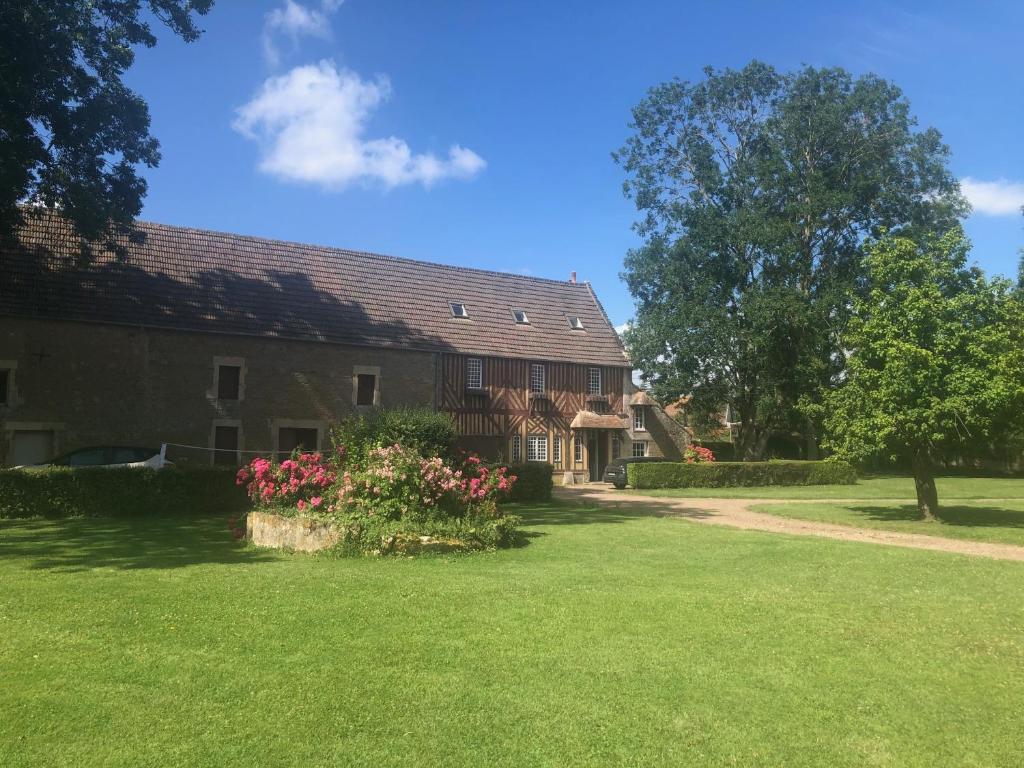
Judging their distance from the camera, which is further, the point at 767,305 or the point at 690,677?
the point at 767,305

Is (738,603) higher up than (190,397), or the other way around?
(190,397)

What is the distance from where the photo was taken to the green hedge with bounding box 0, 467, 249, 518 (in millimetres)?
16438

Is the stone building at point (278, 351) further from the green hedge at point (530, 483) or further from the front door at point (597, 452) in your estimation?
the green hedge at point (530, 483)

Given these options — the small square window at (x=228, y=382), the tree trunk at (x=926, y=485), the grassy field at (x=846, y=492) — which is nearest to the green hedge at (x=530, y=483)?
the grassy field at (x=846, y=492)

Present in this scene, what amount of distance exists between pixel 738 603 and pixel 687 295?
1244 inches

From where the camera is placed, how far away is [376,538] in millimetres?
11148

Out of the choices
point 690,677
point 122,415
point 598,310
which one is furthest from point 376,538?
point 598,310

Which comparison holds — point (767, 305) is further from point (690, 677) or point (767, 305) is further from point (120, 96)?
point (690, 677)

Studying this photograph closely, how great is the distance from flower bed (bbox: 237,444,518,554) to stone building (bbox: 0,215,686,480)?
593 inches

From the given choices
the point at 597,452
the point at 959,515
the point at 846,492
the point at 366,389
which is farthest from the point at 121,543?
the point at 597,452

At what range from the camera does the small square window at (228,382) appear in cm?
2839

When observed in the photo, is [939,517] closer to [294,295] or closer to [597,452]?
[597,452]

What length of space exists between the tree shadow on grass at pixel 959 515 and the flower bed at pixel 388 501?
458 inches

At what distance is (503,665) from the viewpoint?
227 inches
